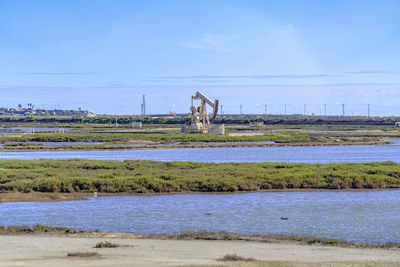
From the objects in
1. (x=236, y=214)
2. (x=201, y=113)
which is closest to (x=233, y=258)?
(x=236, y=214)

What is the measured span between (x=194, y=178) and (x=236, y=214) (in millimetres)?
9533

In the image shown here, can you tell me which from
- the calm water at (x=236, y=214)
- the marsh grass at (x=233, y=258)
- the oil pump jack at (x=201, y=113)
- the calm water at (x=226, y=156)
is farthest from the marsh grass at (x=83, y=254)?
the oil pump jack at (x=201, y=113)

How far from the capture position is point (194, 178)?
35312mm

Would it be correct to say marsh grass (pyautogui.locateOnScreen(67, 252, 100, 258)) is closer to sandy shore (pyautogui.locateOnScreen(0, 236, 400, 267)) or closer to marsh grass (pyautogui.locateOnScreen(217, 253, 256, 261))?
sandy shore (pyautogui.locateOnScreen(0, 236, 400, 267))

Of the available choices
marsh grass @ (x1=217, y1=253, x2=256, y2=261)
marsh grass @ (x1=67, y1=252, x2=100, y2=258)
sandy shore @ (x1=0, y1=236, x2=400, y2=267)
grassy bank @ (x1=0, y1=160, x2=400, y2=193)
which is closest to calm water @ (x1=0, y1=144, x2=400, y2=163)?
grassy bank @ (x1=0, y1=160, x2=400, y2=193)

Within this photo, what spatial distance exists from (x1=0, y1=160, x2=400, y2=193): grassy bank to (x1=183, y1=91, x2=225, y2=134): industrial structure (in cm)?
5011

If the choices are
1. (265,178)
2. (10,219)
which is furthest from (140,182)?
(10,219)

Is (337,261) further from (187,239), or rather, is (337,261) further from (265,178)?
(265,178)

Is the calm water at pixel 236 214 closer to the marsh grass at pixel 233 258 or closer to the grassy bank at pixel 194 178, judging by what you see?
the grassy bank at pixel 194 178

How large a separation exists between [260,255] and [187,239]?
352 cm

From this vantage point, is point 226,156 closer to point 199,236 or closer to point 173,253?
point 199,236

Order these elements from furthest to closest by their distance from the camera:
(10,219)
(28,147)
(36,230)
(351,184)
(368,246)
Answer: (28,147), (351,184), (10,219), (36,230), (368,246)

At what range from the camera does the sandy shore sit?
16.5 m

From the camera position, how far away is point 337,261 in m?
16.8
